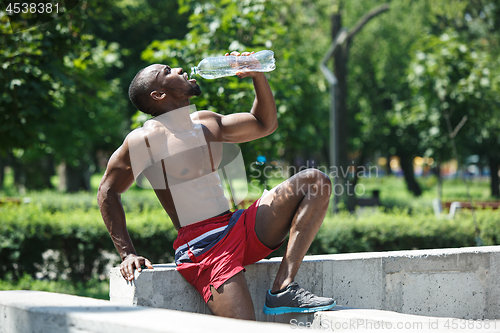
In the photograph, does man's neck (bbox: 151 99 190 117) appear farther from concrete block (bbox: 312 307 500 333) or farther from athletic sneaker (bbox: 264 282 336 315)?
concrete block (bbox: 312 307 500 333)

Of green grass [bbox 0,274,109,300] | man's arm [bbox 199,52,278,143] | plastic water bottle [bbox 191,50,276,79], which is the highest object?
plastic water bottle [bbox 191,50,276,79]

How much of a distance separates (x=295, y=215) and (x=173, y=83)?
1.11m

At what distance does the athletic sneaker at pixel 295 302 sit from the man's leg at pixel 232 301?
0.60 feet

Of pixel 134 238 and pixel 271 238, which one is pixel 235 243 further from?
pixel 134 238

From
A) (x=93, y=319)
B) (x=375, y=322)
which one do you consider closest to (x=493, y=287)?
(x=375, y=322)

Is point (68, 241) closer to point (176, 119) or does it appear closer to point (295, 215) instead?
point (176, 119)

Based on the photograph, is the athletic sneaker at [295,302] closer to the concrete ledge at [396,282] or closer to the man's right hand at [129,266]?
the concrete ledge at [396,282]

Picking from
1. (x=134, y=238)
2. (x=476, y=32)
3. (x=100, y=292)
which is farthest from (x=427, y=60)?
(x=476, y=32)

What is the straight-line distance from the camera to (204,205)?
10.3ft

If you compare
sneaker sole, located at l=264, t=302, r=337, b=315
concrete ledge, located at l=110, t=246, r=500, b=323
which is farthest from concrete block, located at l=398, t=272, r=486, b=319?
sneaker sole, located at l=264, t=302, r=337, b=315

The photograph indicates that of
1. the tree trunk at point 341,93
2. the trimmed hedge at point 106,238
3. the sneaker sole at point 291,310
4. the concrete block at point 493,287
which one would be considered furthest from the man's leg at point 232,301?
the tree trunk at point 341,93

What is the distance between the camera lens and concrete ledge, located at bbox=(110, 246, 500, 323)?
130 inches

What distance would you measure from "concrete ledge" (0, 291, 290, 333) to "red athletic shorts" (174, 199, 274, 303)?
683 millimetres

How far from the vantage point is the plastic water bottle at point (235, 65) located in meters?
3.15
